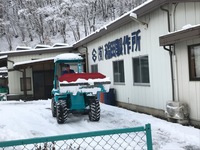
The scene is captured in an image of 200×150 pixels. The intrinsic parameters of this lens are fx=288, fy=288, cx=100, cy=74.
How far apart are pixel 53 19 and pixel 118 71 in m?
29.1

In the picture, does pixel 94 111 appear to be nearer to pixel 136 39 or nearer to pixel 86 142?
pixel 86 142

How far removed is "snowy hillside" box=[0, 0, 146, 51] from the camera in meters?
39.6

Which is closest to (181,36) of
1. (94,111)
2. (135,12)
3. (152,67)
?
(152,67)

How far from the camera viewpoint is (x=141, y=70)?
1094cm

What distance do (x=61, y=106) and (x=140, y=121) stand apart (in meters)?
2.50

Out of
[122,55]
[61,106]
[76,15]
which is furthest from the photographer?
[76,15]

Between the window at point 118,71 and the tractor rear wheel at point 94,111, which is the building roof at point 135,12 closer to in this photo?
the window at point 118,71

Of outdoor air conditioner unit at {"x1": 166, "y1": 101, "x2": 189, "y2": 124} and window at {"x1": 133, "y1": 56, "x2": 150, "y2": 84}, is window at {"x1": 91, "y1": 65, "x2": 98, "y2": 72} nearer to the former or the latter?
window at {"x1": 133, "y1": 56, "x2": 150, "y2": 84}

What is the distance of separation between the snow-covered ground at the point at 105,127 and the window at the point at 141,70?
1.41 meters

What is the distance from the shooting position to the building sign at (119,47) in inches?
441

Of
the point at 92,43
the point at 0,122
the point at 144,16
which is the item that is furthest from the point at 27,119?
the point at 92,43

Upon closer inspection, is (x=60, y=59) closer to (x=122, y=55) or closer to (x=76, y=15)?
(x=122, y=55)

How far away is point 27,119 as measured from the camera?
10305 mm

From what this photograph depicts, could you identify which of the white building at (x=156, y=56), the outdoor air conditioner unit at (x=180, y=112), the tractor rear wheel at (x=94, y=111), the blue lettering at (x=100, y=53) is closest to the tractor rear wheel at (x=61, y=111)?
the tractor rear wheel at (x=94, y=111)
